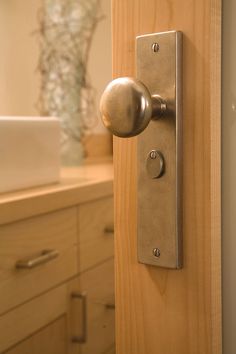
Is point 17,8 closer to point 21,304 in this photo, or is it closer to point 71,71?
point 71,71

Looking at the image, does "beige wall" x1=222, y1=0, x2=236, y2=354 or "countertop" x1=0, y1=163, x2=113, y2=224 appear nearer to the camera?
"beige wall" x1=222, y1=0, x2=236, y2=354

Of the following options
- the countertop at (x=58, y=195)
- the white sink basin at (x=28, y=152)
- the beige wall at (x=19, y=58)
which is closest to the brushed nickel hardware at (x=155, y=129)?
the countertop at (x=58, y=195)

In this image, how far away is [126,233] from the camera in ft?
1.07

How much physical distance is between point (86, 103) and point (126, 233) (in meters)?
1.31

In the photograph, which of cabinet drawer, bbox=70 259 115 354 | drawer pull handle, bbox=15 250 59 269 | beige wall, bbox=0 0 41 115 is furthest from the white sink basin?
beige wall, bbox=0 0 41 115

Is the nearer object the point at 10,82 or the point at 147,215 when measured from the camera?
the point at 147,215

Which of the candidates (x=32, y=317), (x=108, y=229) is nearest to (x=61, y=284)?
(x=32, y=317)

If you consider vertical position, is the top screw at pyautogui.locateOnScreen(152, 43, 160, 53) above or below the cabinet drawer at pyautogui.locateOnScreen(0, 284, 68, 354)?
above

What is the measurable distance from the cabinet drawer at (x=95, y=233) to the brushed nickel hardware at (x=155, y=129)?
2.55 ft

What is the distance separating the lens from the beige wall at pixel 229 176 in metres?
0.29

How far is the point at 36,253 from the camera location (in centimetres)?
94

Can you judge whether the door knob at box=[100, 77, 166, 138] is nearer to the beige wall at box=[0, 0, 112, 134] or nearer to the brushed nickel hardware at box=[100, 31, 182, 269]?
the brushed nickel hardware at box=[100, 31, 182, 269]

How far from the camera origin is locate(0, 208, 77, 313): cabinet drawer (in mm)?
861

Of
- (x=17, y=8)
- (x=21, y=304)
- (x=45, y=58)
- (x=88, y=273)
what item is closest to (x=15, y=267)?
(x=21, y=304)
